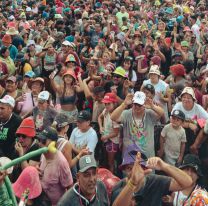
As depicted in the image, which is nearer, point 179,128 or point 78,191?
point 78,191

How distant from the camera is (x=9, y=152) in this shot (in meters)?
5.88

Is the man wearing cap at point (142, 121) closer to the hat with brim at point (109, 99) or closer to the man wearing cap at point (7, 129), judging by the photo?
the hat with brim at point (109, 99)

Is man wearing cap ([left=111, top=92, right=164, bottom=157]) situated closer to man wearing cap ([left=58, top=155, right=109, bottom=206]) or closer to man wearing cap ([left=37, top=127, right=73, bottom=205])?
man wearing cap ([left=37, top=127, right=73, bottom=205])

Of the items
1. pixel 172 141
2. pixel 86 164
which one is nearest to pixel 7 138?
pixel 172 141

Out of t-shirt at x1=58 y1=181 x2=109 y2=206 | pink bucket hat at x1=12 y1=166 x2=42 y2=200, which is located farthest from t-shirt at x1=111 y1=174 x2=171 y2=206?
pink bucket hat at x1=12 y1=166 x2=42 y2=200

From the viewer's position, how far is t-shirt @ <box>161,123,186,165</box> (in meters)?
6.07

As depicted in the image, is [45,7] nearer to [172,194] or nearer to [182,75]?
[182,75]

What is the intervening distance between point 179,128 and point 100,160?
1312 mm

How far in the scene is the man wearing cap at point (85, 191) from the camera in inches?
146

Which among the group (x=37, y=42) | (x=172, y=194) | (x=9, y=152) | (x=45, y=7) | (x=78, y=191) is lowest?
(x=45, y=7)

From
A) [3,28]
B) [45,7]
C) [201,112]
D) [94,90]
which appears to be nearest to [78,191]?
[201,112]

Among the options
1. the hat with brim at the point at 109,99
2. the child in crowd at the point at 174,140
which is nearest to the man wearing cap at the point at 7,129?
the hat with brim at the point at 109,99

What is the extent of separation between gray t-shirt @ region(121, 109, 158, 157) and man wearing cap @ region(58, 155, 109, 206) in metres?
2.15

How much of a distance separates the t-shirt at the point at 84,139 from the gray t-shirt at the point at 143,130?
464 mm
